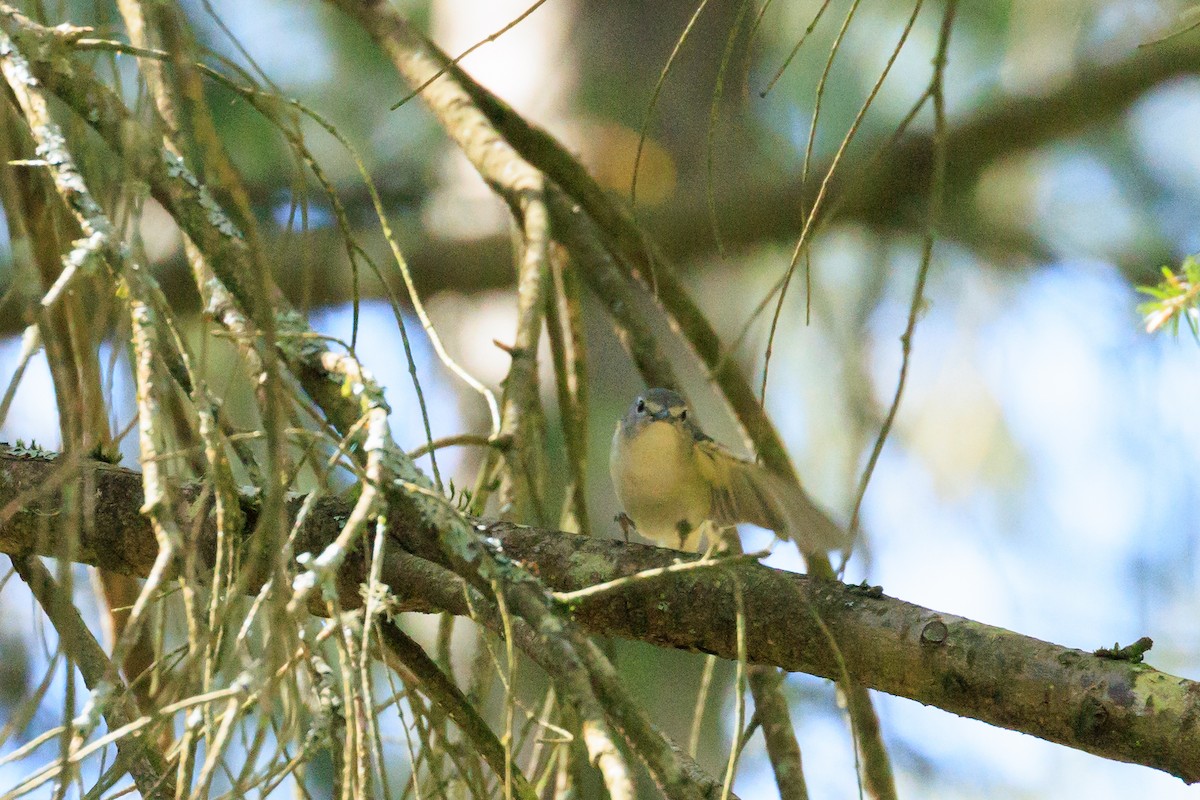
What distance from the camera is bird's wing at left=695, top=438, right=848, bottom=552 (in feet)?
7.32

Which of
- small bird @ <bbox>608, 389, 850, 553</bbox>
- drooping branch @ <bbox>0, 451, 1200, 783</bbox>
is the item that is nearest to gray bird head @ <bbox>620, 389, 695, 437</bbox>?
small bird @ <bbox>608, 389, 850, 553</bbox>

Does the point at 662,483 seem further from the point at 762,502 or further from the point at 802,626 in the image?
the point at 802,626

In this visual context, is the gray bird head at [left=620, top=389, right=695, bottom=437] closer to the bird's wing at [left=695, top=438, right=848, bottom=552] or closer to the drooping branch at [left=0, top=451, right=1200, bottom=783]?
the bird's wing at [left=695, top=438, right=848, bottom=552]

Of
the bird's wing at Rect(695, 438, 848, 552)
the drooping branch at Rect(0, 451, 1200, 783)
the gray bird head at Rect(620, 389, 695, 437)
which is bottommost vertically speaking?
the drooping branch at Rect(0, 451, 1200, 783)

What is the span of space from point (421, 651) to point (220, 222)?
2.12 feet

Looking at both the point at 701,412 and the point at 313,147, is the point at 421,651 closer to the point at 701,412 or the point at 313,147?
the point at 701,412

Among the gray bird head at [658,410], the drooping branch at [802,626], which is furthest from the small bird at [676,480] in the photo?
the drooping branch at [802,626]

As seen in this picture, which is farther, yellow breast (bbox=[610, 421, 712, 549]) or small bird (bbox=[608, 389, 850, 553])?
yellow breast (bbox=[610, 421, 712, 549])

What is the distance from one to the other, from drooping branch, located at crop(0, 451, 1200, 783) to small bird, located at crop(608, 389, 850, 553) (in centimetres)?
109

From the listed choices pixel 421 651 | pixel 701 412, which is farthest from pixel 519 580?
pixel 701 412

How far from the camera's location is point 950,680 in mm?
1502

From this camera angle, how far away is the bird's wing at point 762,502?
2.23 meters

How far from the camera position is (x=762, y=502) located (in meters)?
2.89

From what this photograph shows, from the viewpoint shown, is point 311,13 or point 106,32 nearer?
point 106,32
